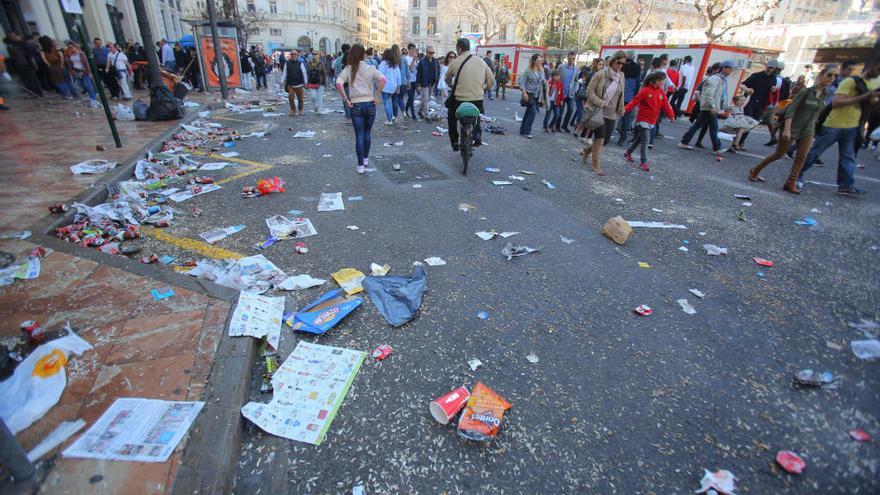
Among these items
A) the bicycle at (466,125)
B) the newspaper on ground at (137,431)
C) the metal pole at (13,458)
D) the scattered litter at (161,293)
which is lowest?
the scattered litter at (161,293)

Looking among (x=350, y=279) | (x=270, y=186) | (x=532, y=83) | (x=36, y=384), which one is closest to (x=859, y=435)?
(x=350, y=279)

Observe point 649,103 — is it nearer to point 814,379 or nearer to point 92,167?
point 814,379

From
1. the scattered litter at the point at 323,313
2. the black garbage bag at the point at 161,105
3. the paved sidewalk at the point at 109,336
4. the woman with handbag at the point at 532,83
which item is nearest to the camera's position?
the paved sidewalk at the point at 109,336

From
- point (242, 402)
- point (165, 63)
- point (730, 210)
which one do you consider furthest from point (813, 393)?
point (165, 63)

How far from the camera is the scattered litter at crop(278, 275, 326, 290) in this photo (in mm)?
A: 3076

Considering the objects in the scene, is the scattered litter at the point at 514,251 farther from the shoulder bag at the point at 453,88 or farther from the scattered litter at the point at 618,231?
the shoulder bag at the point at 453,88

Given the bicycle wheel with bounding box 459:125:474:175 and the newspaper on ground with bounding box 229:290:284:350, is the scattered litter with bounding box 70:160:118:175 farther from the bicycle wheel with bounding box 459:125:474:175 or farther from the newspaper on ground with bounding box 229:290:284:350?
the bicycle wheel with bounding box 459:125:474:175

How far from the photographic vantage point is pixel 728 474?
1813 millimetres

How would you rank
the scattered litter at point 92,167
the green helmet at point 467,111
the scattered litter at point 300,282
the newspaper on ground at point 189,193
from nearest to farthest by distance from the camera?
the scattered litter at point 300,282 → the newspaper on ground at point 189,193 → the scattered litter at point 92,167 → the green helmet at point 467,111

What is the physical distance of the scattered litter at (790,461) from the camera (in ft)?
6.05

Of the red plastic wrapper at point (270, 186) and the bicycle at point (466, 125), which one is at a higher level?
the bicycle at point (466, 125)

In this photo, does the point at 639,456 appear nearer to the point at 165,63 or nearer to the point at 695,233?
the point at 695,233

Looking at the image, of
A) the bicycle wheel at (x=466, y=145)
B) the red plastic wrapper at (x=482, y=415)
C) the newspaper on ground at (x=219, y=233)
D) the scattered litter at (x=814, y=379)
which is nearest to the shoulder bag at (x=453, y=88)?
the bicycle wheel at (x=466, y=145)

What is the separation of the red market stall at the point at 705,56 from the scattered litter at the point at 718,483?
1594 cm
